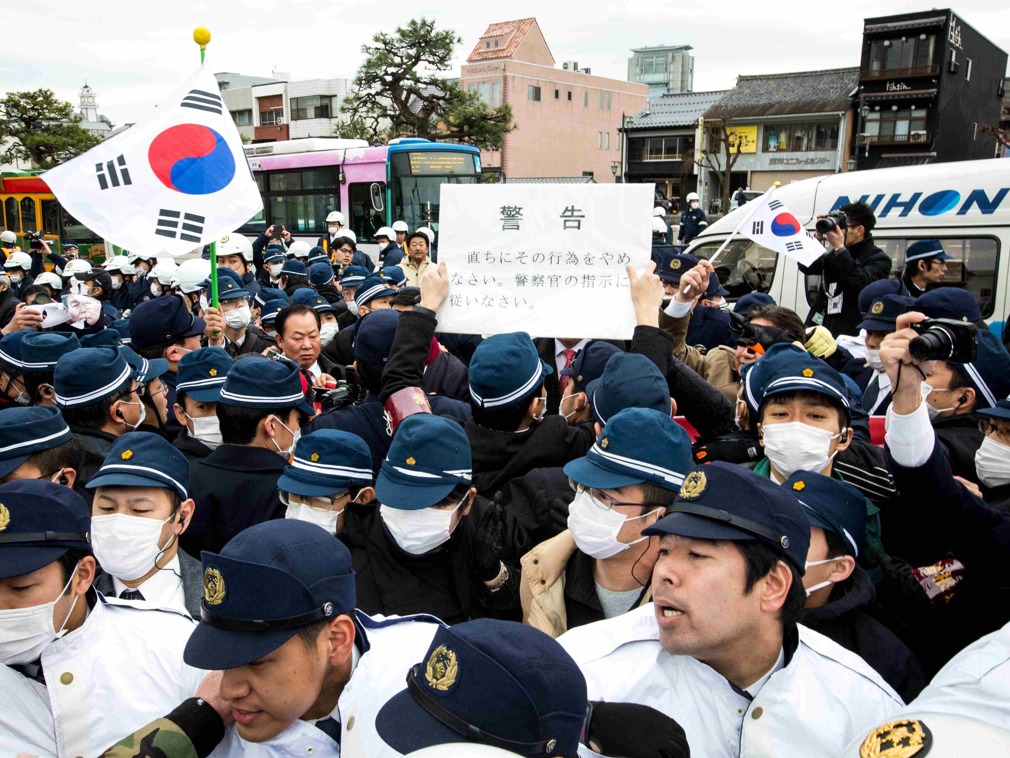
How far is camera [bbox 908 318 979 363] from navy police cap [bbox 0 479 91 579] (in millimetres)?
2522

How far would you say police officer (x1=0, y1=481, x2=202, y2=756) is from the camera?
2.04 meters

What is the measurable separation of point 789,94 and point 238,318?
49.0 metres

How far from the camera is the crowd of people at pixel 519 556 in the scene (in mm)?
1772

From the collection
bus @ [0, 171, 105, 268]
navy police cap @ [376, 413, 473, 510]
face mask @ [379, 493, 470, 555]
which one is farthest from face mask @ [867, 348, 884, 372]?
bus @ [0, 171, 105, 268]

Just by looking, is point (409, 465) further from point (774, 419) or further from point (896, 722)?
point (896, 722)

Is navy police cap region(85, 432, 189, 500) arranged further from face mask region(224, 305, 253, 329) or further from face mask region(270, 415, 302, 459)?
face mask region(224, 305, 253, 329)

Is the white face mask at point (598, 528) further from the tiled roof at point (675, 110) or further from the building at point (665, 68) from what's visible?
the building at point (665, 68)

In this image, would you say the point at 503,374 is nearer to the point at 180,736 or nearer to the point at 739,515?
the point at 739,515

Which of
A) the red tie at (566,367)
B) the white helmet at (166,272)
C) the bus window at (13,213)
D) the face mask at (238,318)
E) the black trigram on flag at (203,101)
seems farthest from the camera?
the bus window at (13,213)

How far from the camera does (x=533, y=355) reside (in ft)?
10.8

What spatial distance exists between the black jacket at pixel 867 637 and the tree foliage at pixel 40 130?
106ft

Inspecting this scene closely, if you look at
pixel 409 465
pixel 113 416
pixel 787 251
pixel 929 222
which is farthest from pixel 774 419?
pixel 929 222

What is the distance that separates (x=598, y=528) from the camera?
2.48m

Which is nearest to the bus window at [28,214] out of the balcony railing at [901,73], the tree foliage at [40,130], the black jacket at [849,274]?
the tree foliage at [40,130]
